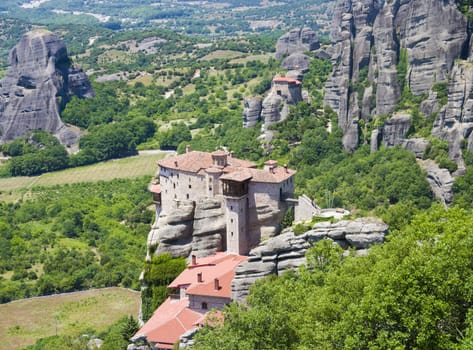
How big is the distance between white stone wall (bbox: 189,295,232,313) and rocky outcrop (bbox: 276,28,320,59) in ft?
350

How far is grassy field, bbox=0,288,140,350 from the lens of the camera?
74125mm

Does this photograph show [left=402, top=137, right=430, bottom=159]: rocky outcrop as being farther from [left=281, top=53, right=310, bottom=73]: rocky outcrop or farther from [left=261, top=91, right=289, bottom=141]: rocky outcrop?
[left=281, top=53, right=310, bottom=73]: rocky outcrop

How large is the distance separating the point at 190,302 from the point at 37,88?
114694 mm

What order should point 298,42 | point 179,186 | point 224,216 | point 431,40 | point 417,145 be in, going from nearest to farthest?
point 224,216, point 179,186, point 417,145, point 431,40, point 298,42

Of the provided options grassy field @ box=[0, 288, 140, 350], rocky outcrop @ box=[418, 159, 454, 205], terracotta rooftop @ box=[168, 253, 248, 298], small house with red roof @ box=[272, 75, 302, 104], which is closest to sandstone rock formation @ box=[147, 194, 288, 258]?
terracotta rooftop @ box=[168, 253, 248, 298]

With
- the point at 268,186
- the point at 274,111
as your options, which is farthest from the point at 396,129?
the point at 268,186

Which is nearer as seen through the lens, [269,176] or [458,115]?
[269,176]

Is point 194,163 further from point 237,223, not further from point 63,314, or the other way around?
point 63,314

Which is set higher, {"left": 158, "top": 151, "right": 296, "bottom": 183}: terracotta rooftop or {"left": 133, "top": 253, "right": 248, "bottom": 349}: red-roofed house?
{"left": 158, "top": 151, "right": 296, "bottom": 183}: terracotta rooftop

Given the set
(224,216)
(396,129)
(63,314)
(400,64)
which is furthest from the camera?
(400,64)

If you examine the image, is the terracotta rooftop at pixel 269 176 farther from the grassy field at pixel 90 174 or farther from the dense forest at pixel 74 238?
the grassy field at pixel 90 174

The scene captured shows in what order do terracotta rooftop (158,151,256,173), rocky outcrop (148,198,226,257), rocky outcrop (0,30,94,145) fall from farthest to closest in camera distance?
rocky outcrop (0,30,94,145), terracotta rooftop (158,151,256,173), rocky outcrop (148,198,226,257)

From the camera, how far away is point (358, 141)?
104 m

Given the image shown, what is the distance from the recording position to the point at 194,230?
2496 inches
